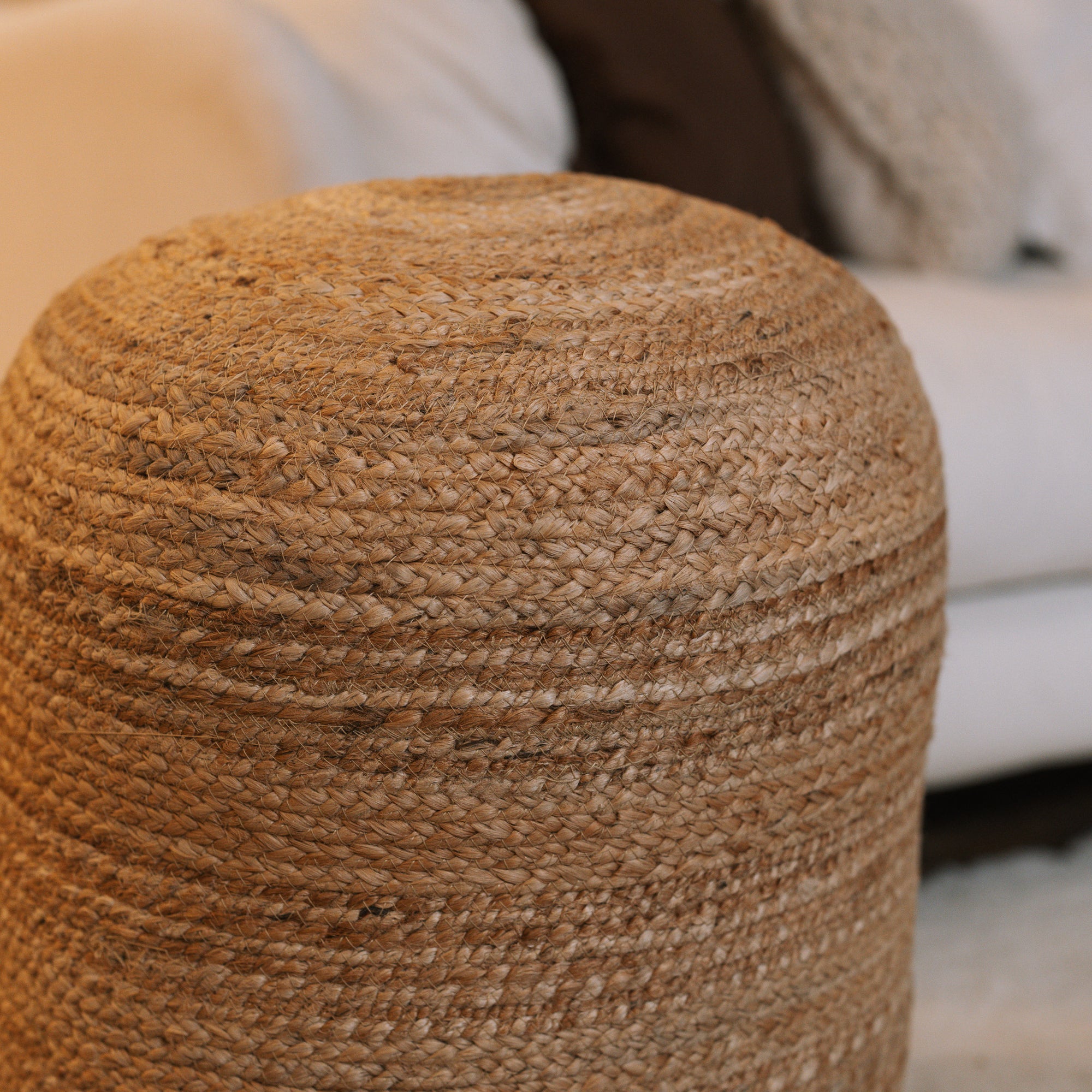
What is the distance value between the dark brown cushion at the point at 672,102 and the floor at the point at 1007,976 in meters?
0.72

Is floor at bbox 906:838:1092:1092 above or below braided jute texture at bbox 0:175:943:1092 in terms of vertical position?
below

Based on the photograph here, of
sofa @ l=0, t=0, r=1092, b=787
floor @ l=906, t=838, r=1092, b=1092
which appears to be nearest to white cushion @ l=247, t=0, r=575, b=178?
sofa @ l=0, t=0, r=1092, b=787

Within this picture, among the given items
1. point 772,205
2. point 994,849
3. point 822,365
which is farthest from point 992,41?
point 822,365

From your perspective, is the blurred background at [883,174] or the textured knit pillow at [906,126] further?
the textured knit pillow at [906,126]

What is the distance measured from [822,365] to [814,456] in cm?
6

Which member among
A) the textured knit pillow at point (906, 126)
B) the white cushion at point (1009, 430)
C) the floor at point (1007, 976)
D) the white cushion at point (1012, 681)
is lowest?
the floor at point (1007, 976)

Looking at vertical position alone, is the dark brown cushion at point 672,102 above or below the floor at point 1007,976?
above

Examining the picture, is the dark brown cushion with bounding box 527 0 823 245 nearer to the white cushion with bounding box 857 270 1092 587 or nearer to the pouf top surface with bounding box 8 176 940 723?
the white cushion with bounding box 857 270 1092 587

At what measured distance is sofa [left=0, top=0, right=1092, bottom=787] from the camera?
38.4 inches

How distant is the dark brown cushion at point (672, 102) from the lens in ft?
4.22

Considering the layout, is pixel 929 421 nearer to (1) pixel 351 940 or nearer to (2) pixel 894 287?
(1) pixel 351 940

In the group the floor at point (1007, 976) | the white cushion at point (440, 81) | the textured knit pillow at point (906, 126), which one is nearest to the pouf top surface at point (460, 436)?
the white cushion at point (440, 81)

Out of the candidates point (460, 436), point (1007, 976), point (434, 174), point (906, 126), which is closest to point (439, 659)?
point (460, 436)

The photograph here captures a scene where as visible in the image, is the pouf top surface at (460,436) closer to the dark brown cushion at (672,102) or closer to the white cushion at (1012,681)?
the white cushion at (1012,681)
